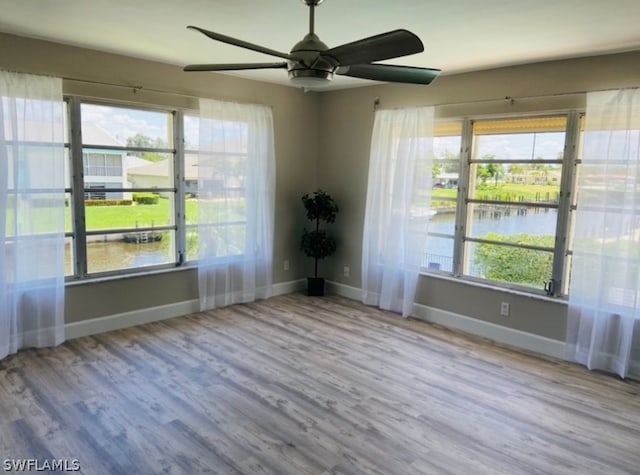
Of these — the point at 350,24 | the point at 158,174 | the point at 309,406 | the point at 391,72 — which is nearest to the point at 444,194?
the point at 350,24

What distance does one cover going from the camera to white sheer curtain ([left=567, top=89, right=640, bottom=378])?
3457 mm

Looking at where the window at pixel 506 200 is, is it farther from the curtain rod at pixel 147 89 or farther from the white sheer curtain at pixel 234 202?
the curtain rod at pixel 147 89

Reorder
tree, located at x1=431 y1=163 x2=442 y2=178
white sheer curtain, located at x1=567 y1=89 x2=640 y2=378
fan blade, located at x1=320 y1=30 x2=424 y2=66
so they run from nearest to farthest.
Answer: fan blade, located at x1=320 y1=30 x2=424 y2=66, white sheer curtain, located at x1=567 y1=89 x2=640 y2=378, tree, located at x1=431 y1=163 x2=442 y2=178

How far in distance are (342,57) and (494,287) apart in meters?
3.03

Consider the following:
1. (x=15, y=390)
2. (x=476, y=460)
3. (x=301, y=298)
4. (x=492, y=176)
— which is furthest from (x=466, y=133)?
(x=15, y=390)

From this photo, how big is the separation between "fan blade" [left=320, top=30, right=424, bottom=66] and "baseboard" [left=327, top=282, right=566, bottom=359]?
10.2 feet

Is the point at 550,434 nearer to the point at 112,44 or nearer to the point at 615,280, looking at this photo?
Answer: the point at 615,280

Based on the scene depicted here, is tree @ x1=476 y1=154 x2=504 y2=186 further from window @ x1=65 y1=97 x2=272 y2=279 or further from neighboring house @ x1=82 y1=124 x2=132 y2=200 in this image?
neighboring house @ x1=82 y1=124 x2=132 y2=200

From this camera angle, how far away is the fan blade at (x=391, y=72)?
8.15 feet

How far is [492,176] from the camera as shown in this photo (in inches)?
172

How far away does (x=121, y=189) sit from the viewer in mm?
4336

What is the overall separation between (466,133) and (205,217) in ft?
9.19

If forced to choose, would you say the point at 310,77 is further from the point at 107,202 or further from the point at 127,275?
the point at 127,275

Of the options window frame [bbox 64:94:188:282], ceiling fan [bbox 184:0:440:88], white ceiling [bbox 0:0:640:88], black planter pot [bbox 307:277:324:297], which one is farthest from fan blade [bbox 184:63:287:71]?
black planter pot [bbox 307:277:324:297]
